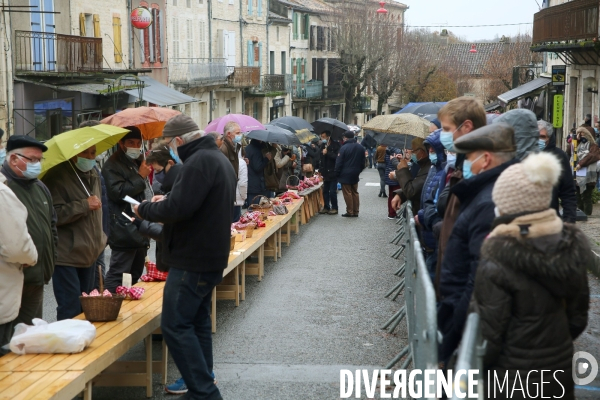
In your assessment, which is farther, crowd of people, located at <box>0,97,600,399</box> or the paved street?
the paved street

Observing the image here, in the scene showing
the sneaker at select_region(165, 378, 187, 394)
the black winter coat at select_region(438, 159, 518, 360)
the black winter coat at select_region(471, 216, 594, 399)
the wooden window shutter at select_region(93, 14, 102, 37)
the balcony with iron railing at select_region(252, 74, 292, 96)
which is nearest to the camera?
the black winter coat at select_region(471, 216, 594, 399)

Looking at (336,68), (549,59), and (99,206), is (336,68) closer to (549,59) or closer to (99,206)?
(549,59)

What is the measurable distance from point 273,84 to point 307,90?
10.6 metres

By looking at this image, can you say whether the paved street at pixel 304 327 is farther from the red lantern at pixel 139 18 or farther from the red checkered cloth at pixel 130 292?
the red lantern at pixel 139 18

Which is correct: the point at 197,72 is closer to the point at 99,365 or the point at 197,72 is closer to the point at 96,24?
the point at 96,24

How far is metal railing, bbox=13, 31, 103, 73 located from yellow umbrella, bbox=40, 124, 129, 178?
1543 centimetres

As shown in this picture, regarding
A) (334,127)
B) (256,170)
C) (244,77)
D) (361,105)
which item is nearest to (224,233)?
(256,170)

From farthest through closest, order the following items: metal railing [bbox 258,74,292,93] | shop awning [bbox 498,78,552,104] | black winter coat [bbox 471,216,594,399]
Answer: metal railing [bbox 258,74,292,93], shop awning [bbox 498,78,552,104], black winter coat [bbox 471,216,594,399]

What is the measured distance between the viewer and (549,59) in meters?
37.3

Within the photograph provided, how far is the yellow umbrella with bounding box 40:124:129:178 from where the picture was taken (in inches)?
277

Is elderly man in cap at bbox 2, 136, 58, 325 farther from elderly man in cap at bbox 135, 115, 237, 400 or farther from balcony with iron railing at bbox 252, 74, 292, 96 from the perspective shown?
balcony with iron railing at bbox 252, 74, 292, 96

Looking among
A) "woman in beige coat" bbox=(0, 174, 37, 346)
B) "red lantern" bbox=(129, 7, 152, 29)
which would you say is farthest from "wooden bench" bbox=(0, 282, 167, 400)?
"red lantern" bbox=(129, 7, 152, 29)

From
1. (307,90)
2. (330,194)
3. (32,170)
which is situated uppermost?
(32,170)

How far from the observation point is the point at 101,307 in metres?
6.38
